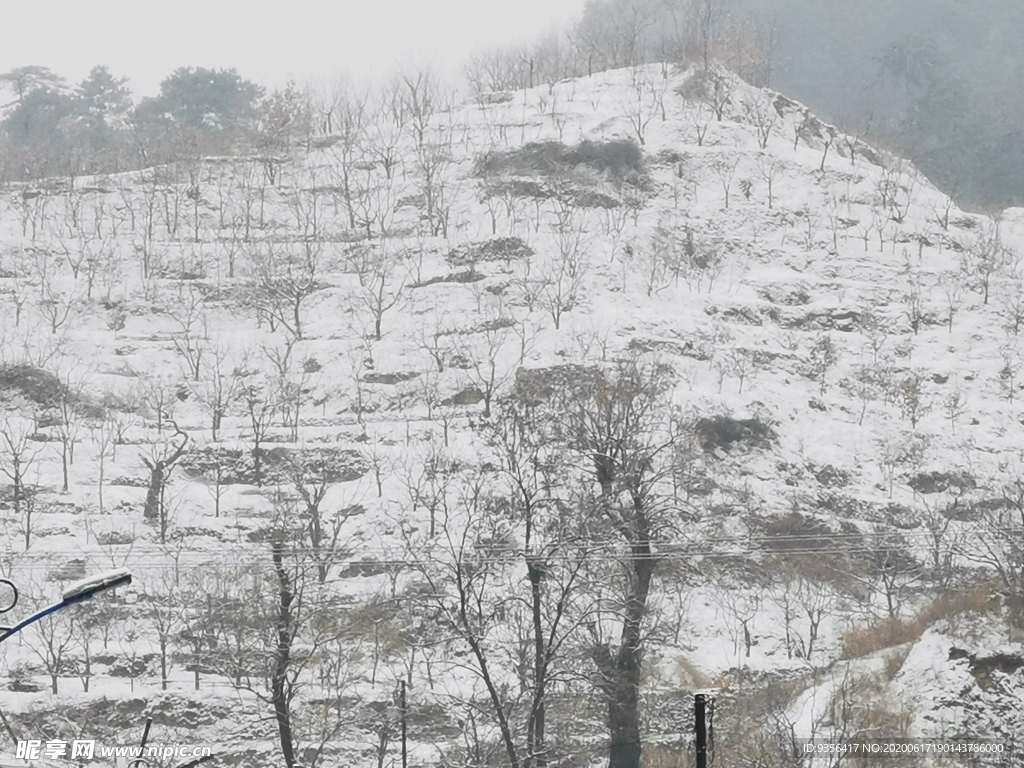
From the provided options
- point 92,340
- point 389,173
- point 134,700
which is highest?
point 389,173

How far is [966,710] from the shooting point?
19.5 m

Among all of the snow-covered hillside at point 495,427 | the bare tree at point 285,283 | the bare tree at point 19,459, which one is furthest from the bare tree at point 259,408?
the bare tree at point 19,459

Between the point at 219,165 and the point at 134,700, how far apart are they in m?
41.0

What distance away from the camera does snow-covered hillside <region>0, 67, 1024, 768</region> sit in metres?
24.0

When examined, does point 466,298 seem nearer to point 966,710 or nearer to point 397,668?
point 397,668

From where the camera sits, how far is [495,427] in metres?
33.4

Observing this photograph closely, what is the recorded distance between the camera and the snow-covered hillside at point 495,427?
24.0 meters

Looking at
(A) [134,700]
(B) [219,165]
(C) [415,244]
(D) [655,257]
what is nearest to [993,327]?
(D) [655,257]


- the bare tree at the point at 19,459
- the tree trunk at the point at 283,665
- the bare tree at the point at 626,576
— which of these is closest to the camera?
the tree trunk at the point at 283,665

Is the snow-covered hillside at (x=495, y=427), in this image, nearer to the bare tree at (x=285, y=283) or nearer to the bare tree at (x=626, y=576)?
the bare tree at (x=285, y=283)

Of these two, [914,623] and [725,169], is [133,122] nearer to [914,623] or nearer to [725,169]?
[725,169]

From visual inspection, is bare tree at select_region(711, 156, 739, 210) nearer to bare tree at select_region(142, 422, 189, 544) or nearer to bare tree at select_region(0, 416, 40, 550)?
bare tree at select_region(142, 422, 189, 544)

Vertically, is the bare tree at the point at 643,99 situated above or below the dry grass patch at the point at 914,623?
above

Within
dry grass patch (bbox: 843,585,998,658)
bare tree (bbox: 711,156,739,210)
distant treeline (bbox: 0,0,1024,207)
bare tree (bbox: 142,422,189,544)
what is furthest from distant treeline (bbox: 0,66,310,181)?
dry grass patch (bbox: 843,585,998,658)
